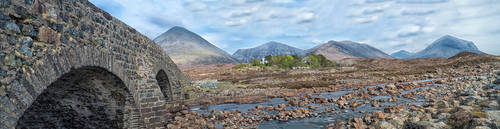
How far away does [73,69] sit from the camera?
7121 millimetres

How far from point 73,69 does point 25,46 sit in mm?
1750

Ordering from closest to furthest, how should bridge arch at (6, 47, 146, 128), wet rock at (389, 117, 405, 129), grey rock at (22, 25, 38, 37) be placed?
grey rock at (22, 25, 38, 37) < bridge arch at (6, 47, 146, 128) < wet rock at (389, 117, 405, 129)

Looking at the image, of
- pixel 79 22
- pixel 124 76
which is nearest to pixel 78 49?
pixel 79 22

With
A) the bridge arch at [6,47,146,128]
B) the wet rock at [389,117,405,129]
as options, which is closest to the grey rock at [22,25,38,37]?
the bridge arch at [6,47,146,128]

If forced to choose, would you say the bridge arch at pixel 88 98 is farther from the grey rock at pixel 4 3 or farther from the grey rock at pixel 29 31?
the grey rock at pixel 4 3

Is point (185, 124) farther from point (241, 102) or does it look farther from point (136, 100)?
point (241, 102)

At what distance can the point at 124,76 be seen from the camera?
10336mm

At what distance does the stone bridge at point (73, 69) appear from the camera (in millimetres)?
5129

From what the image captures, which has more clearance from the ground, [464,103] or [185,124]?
[464,103]

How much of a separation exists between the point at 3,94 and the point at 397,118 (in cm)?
1336

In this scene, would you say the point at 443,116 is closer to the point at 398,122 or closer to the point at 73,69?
the point at 398,122

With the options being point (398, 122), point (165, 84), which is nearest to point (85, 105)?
point (165, 84)

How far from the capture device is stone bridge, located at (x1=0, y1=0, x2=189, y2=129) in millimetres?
5129

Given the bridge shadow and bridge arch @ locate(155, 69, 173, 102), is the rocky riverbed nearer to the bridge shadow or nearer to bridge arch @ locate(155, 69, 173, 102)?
bridge arch @ locate(155, 69, 173, 102)
